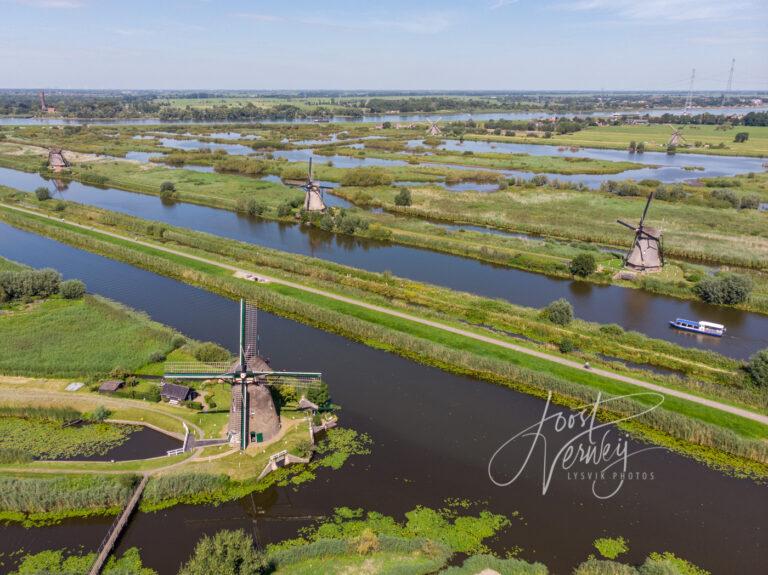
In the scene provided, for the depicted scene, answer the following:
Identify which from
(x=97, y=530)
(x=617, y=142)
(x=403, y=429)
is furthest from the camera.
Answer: (x=617, y=142)

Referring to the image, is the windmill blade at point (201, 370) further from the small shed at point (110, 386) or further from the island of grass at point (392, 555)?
the island of grass at point (392, 555)

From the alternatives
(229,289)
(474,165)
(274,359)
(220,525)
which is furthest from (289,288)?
(474,165)

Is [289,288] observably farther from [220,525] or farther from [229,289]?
[220,525]

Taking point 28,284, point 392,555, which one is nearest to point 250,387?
point 392,555

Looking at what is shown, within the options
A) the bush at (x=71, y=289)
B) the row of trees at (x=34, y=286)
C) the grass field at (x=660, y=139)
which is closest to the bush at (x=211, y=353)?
the bush at (x=71, y=289)

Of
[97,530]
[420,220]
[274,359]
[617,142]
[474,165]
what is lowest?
[97,530]

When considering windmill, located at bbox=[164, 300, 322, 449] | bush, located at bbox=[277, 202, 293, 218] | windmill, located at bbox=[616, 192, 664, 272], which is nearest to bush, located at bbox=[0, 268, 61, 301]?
windmill, located at bbox=[164, 300, 322, 449]
